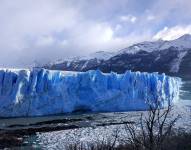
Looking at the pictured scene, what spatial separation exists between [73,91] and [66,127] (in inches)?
259

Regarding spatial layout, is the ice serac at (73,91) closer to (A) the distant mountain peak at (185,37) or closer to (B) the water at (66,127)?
(B) the water at (66,127)

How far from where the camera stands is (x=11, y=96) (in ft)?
80.8

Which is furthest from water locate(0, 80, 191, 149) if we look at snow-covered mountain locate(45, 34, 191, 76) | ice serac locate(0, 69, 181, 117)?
snow-covered mountain locate(45, 34, 191, 76)

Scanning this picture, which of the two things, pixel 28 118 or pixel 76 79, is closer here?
pixel 28 118

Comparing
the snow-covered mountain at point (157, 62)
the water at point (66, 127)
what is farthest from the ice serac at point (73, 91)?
the snow-covered mountain at point (157, 62)

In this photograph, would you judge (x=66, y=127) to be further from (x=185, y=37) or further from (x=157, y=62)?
(x=185, y=37)

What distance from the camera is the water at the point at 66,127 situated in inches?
664

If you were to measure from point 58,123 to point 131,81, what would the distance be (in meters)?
8.17

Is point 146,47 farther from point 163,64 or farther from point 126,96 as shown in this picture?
point 126,96

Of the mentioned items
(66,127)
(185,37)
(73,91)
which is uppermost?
(185,37)

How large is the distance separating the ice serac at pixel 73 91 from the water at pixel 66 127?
3.44 ft

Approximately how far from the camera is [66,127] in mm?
20578

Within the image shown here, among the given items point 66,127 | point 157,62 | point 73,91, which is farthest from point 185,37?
point 66,127

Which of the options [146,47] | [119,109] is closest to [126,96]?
[119,109]
